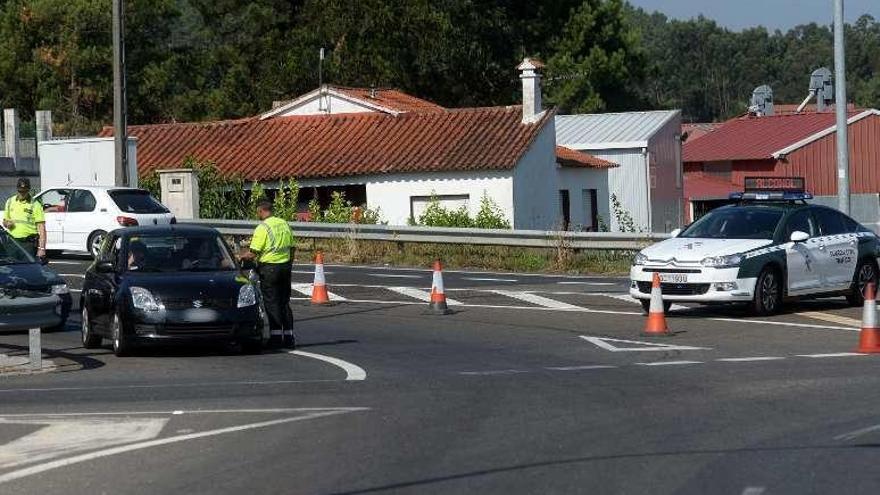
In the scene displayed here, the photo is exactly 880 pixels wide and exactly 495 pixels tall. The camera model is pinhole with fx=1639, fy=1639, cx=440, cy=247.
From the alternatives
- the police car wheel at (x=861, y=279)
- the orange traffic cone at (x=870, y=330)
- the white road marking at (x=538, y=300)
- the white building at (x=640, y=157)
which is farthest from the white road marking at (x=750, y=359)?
the white building at (x=640, y=157)

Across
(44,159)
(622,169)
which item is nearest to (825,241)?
(44,159)

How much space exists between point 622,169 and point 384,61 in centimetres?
1164

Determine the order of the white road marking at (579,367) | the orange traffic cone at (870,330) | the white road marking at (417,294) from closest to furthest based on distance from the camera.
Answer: the white road marking at (579,367), the orange traffic cone at (870,330), the white road marking at (417,294)

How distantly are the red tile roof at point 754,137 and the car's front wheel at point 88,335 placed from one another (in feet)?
165

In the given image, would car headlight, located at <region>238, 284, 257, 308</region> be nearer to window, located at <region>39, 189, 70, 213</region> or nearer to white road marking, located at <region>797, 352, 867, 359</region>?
white road marking, located at <region>797, 352, 867, 359</region>

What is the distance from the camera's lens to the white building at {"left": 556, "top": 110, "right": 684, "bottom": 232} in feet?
190

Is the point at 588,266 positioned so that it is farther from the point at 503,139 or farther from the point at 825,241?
the point at 503,139

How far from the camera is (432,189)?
46031mm

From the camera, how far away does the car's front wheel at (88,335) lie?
728 inches

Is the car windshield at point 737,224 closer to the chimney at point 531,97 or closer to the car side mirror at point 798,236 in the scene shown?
the car side mirror at point 798,236

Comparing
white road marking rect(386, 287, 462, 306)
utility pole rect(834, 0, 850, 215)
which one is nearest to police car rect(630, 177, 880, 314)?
white road marking rect(386, 287, 462, 306)

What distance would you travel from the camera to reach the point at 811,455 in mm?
10312

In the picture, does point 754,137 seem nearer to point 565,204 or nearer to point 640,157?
point 640,157

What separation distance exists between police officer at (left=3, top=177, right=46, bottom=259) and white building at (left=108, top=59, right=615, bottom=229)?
22131mm
